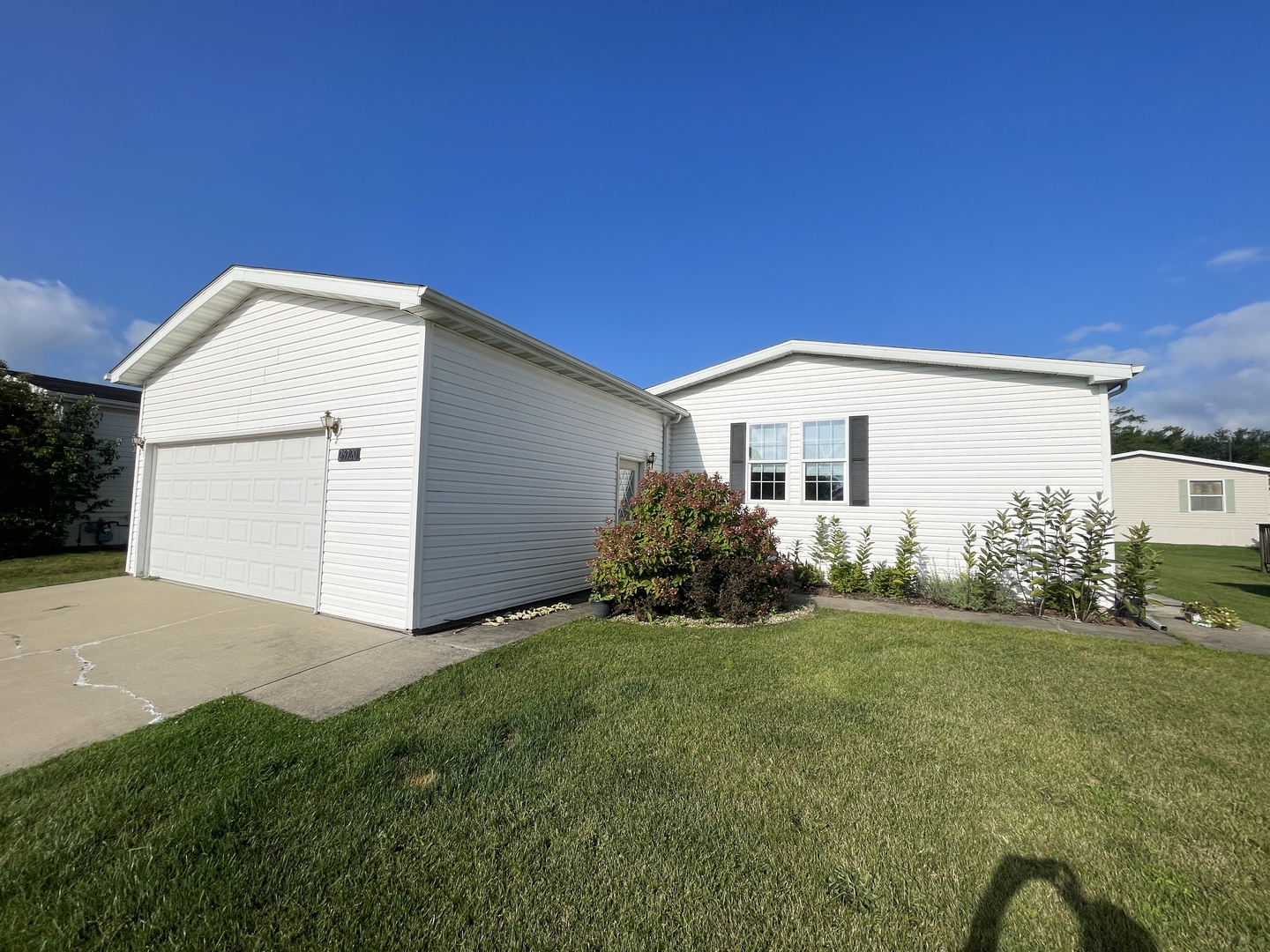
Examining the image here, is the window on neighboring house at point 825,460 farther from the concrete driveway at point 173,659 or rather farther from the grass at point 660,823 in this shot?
the concrete driveway at point 173,659

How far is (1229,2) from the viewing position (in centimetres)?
610

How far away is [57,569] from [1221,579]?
84.0 feet

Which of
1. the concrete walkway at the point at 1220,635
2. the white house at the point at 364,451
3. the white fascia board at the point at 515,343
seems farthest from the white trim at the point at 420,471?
the concrete walkway at the point at 1220,635

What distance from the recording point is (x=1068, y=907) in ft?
5.99

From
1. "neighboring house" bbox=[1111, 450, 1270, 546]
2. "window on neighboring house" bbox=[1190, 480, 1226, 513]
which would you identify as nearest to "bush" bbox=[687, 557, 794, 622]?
"neighboring house" bbox=[1111, 450, 1270, 546]

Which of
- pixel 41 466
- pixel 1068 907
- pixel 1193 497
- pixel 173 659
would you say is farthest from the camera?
pixel 1193 497

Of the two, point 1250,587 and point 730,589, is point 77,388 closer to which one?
point 730,589

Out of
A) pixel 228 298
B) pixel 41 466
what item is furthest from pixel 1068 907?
pixel 41 466

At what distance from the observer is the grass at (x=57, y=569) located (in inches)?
311

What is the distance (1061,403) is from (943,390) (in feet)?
5.33

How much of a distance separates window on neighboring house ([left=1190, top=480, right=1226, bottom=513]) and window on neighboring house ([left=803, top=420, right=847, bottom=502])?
20.8 meters

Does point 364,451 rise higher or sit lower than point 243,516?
higher

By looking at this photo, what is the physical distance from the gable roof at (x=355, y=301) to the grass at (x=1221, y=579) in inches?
342

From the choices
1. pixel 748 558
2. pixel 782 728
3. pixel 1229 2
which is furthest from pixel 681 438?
pixel 1229 2
